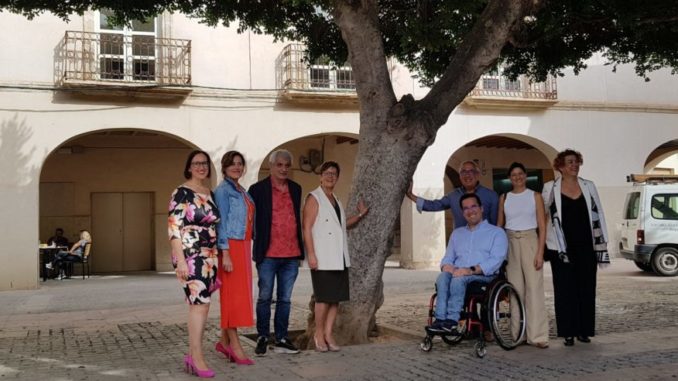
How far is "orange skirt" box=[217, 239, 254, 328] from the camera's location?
5.95m

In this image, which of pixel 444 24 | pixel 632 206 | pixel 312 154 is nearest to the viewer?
pixel 444 24

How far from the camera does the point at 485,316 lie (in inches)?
252

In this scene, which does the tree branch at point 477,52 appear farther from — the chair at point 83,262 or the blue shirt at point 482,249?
the chair at point 83,262

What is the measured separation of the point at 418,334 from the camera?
24.0ft

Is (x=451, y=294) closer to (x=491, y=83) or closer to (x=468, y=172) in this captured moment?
(x=468, y=172)

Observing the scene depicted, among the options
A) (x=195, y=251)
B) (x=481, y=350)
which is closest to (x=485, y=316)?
(x=481, y=350)

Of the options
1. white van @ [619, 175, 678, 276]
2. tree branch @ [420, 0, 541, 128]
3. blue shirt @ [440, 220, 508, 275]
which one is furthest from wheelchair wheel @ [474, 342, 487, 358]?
white van @ [619, 175, 678, 276]

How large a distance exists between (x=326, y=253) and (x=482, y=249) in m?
1.44

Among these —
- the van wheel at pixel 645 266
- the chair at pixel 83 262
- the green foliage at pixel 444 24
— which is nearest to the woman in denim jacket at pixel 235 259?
the green foliage at pixel 444 24

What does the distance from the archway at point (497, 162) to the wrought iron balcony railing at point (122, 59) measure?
32.1 ft

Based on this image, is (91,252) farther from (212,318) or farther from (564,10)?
(564,10)

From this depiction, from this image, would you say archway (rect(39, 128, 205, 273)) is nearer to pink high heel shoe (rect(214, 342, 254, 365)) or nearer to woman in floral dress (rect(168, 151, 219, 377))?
pink high heel shoe (rect(214, 342, 254, 365))

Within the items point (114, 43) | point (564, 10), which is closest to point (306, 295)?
point (564, 10)

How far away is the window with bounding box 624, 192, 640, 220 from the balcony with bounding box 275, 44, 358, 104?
6936 mm
